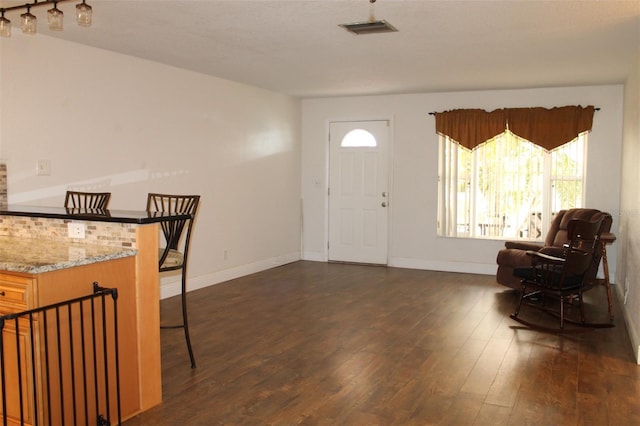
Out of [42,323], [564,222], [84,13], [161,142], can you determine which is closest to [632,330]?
[564,222]

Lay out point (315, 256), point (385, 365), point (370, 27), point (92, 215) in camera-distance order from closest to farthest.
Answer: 1. point (92, 215)
2. point (370, 27)
3. point (385, 365)
4. point (315, 256)

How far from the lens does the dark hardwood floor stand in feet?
9.78

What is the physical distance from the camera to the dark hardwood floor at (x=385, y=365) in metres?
2.98

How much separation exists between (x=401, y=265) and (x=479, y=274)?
1.06 m

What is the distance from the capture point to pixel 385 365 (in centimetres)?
370

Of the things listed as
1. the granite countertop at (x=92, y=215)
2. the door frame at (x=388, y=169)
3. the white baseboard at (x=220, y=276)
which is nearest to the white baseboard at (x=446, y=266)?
the door frame at (x=388, y=169)

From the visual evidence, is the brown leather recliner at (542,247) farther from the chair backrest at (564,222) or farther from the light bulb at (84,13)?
the light bulb at (84,13)

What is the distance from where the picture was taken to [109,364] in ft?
9.27

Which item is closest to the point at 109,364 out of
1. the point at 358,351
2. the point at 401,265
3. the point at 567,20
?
the point at 358,351

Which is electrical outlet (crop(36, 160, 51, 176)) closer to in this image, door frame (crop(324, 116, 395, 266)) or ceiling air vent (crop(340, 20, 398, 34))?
ceiling air vent (crop(340, 20, 398, 34))

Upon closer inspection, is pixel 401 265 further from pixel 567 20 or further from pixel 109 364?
pixel 109 364

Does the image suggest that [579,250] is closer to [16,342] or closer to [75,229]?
[75,229]

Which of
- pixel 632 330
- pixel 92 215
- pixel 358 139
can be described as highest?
pixel 358 139

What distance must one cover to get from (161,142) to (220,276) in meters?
1.72
